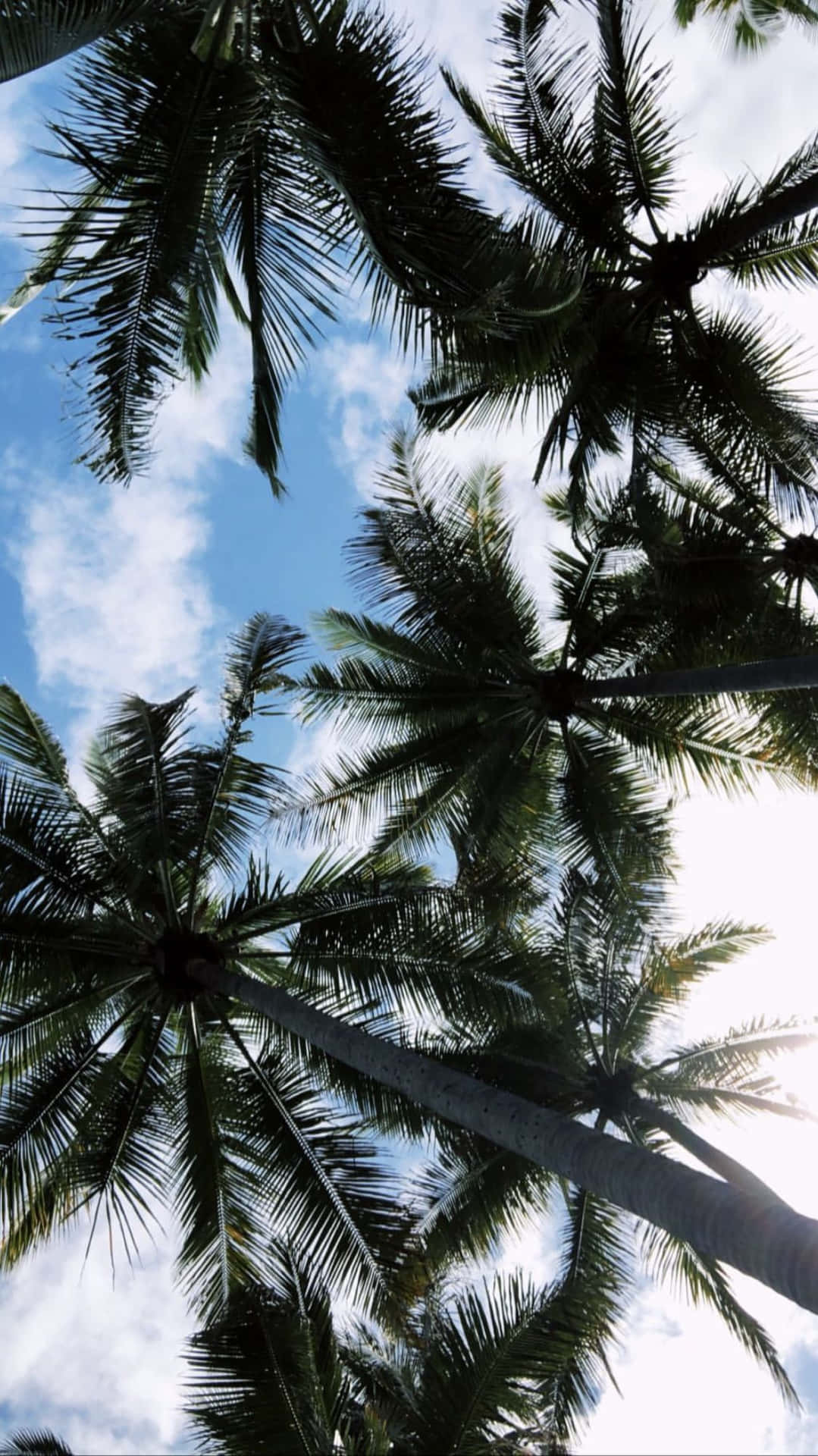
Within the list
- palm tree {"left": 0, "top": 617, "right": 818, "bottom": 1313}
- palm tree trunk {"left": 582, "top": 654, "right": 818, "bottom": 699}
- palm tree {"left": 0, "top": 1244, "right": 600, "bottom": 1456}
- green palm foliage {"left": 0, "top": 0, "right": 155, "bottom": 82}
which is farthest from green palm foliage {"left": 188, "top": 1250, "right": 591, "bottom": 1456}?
green palm foliage {"left": 0, "top": 0, "right": 155, "bottom": 82}

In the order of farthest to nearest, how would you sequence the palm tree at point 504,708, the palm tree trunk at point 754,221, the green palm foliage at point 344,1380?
1. the palm tree at point 504,708
2. the palm tree trunk at point 754,221
3. the green palm foliage at point 344,1380

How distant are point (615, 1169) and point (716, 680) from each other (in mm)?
5288

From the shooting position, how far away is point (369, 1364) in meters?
11.0

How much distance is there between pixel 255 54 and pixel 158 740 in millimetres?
5472

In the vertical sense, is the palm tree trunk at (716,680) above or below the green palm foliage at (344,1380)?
above

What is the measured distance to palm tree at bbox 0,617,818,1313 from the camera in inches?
361

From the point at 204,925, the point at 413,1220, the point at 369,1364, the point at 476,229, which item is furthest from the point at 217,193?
the point at 369,1364

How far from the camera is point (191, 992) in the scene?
9648 millimetres

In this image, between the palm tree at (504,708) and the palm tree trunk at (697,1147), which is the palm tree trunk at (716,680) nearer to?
the palm tree at (504,708)

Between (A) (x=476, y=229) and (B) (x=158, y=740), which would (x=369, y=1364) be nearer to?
(B) (x=158, y=740)

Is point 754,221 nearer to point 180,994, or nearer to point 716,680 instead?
point 716,680

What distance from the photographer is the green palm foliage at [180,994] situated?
9188 mm

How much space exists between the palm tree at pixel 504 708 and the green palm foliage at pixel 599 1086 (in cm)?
143

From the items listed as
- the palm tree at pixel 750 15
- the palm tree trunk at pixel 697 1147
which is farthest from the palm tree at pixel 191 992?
the palm tree at pixel 750 15
